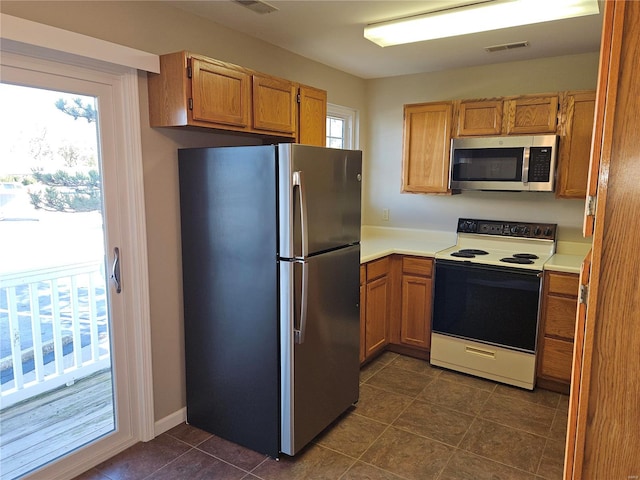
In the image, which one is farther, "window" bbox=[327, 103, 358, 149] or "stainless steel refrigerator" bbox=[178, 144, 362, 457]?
"window" bbox=[327, 103, 358, 149]

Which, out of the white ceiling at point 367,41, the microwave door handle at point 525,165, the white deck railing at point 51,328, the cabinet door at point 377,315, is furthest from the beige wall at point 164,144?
the microwave door handle at point 525,165

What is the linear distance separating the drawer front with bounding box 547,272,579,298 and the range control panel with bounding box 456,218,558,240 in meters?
0.55

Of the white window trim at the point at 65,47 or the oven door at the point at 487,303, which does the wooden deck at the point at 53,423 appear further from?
the oven door at the point at 487,303

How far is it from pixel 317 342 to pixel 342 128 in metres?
2.46

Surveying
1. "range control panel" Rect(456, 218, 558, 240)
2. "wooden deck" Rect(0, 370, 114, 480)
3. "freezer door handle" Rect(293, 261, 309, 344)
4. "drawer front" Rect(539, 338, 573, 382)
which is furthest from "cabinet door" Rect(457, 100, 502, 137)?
"wooden deck" Rect(0, 370, 114, 480)

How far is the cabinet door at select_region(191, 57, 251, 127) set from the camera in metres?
2.20

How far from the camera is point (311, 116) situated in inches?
118

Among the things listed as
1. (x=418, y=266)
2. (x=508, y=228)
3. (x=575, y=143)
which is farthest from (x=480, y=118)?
(x=418, y=266)

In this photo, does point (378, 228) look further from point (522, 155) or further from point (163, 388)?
point (163, 388)

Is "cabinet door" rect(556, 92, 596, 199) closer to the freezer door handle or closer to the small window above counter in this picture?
the small window above counter

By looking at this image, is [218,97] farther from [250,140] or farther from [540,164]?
[540,164]

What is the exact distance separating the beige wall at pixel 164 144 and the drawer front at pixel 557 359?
2470mm

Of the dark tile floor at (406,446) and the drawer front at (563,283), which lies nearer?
the dark tile floor at (406,446)

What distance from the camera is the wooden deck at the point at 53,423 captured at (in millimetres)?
2062
